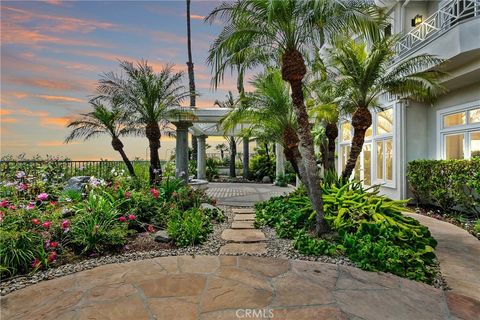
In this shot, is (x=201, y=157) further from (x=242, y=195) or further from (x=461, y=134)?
(x=461, y=134)

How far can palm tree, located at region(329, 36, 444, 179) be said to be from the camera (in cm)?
691

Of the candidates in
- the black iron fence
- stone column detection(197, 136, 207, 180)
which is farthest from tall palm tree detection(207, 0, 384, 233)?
stone column detection(197, 136, 207, 180)

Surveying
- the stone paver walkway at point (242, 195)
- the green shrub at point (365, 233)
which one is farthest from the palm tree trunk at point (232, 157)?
the green shrub at point (365, 233)

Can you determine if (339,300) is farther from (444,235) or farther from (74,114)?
(74,114)

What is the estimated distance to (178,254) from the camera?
4516mm

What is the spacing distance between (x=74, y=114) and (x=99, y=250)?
870cm

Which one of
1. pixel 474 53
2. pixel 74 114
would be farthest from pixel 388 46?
pixel 74 114

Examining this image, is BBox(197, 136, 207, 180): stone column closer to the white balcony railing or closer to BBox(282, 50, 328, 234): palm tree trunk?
the white balcony railing

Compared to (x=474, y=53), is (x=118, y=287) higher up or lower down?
lower down

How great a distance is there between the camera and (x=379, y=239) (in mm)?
4582

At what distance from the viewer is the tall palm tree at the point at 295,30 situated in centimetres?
490

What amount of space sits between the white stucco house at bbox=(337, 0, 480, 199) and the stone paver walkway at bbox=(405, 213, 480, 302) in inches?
130

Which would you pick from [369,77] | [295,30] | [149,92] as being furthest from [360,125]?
[149,92]

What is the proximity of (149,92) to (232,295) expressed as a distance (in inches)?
326
